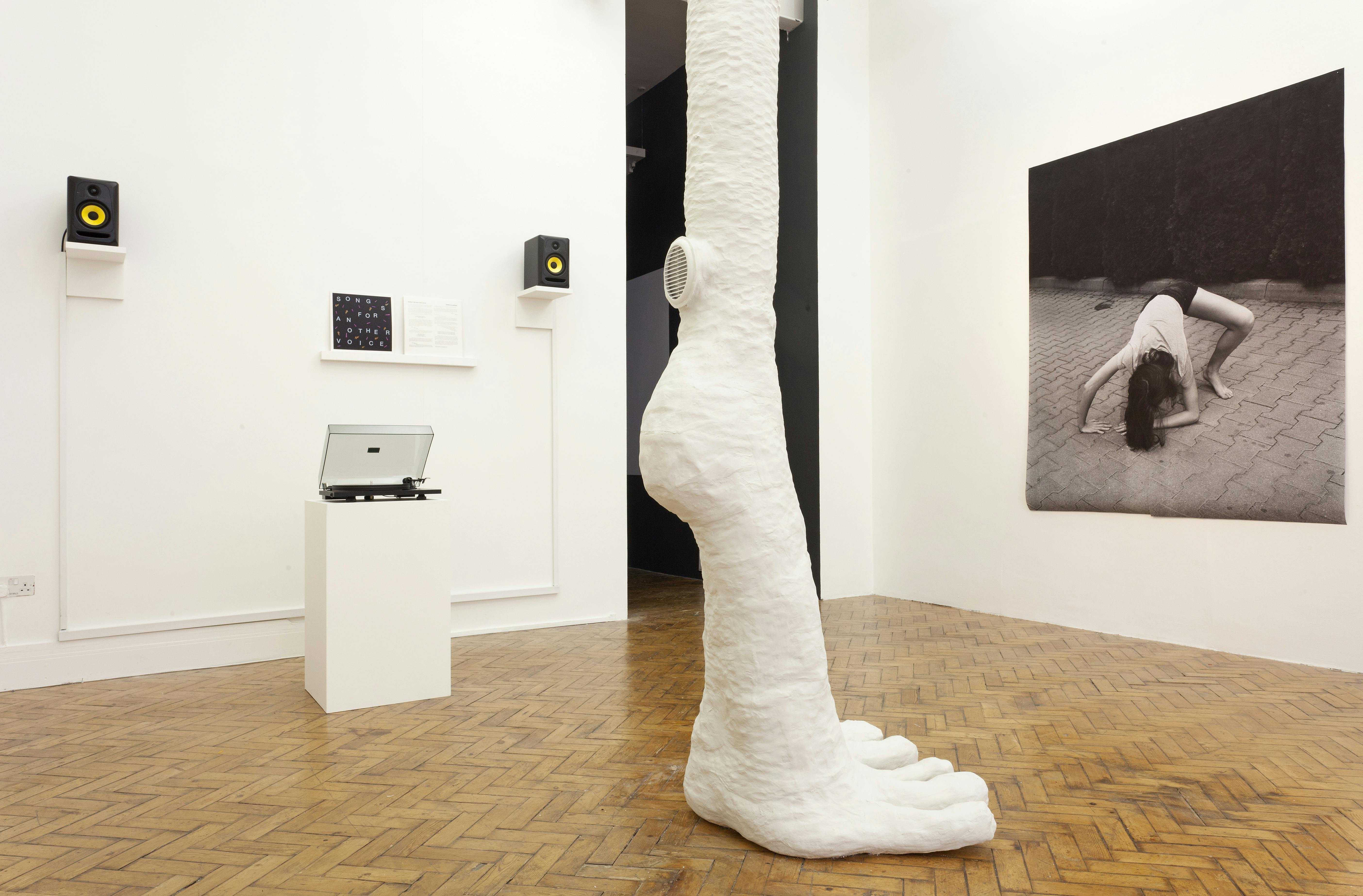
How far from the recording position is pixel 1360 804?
8.60 ft

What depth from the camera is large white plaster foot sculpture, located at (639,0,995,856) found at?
7.75ft

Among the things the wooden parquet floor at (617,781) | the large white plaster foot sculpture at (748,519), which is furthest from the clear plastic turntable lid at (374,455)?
the large white plaster foot sculpture at (748,519)

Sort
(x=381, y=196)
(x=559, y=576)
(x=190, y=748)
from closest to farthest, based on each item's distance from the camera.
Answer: (x=190, y=748) → (x=381, y=196) → (x=559, y=576)

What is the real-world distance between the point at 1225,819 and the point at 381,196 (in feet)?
16.5

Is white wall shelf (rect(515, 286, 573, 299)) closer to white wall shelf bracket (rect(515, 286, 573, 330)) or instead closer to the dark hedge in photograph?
white wall shelf bracket (rect(515, 286, 573, 330))

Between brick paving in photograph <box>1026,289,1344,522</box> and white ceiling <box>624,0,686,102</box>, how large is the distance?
371 cm

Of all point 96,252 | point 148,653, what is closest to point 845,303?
point 96,252

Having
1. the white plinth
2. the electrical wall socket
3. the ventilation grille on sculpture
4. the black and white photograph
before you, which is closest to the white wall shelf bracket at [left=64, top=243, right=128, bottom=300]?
the electrical wall socket

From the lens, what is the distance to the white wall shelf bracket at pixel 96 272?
427cm

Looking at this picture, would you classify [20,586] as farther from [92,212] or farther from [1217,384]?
[1217,384]

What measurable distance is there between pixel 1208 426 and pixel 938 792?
11.0ft

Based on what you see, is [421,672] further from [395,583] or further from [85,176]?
[85,176]

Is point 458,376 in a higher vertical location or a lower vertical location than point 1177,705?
higher

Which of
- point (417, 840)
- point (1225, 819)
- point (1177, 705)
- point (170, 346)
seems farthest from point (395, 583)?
point (1177, 705)
